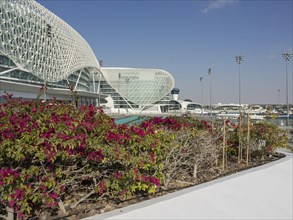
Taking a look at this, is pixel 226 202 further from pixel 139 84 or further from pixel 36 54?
pixel 139 84

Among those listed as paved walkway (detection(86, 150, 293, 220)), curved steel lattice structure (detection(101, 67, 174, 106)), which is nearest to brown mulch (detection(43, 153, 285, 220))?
paved walkway (detection(86, 150, 293, 220))

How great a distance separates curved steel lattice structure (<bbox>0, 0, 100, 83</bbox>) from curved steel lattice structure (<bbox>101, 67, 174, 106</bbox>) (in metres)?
26.1

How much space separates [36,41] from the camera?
1522 inches

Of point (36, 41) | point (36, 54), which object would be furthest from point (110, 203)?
point (36, 41)

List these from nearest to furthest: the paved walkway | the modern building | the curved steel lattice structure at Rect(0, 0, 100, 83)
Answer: the paved walkway, the modern building, the curved steel lattice structure at Rect(0, 0, 100, 83)

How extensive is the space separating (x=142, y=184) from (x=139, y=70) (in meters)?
77.7

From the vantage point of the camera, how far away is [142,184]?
12.8 feet

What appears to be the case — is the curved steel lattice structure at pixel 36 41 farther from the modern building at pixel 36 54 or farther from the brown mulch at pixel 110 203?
the brown mulch at pixel 110 203

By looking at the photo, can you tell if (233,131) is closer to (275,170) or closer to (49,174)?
(275,170)

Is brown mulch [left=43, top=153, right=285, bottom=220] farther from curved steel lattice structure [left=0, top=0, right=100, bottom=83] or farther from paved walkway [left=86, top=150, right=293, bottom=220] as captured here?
curved steel lattice structure [left=0, top=0, right=100, bottom=83]

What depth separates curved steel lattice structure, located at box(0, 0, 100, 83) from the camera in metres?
31.4

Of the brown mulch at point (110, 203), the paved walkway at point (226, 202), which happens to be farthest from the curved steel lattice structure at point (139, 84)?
the paved walkway at point (226, 202)

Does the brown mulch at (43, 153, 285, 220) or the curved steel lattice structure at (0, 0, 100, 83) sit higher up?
the curved steel lattice structure at (0, 0, 100, 83)

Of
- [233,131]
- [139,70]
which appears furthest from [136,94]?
[233,131]
